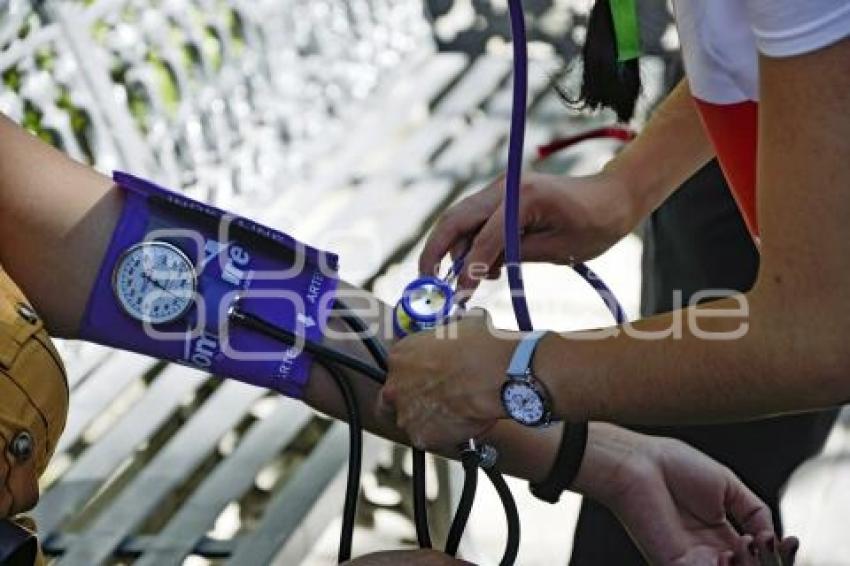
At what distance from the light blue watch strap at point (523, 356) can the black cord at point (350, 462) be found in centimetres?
24

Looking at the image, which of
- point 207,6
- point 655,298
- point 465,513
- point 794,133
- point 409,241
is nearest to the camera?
point 794,133

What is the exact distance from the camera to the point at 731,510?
1.47 meters

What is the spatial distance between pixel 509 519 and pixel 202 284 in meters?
0.39

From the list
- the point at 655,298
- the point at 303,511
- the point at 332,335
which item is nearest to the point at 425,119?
the point at 655,298

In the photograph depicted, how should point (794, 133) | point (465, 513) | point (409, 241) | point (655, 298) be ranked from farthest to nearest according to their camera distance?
point (409, 241) < point (655, 298) < point (465, 513) < point (794, 133)

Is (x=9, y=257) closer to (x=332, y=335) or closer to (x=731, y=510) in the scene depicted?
(x=332, y=335)

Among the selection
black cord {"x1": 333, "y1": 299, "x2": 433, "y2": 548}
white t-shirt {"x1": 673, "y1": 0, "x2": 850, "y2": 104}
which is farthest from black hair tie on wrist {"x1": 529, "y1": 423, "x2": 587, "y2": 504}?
white t-shirt {"x1": 673, "y1": 0, "x2": 850, "y2": 104}

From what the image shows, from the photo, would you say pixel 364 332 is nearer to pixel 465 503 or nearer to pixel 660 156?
pixel 465 503

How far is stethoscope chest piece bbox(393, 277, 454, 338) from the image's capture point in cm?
147

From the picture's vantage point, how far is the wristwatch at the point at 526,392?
4.09ft

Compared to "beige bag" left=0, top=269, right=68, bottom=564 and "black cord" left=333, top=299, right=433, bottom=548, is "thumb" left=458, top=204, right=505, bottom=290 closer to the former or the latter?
"black cord" left=333, top=299, right=433, bottom=548

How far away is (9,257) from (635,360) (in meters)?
0.68

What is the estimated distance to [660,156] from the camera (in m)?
1.66

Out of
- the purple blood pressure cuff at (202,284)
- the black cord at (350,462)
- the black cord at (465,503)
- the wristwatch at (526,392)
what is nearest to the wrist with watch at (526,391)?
the wristwatch at (526,392)
